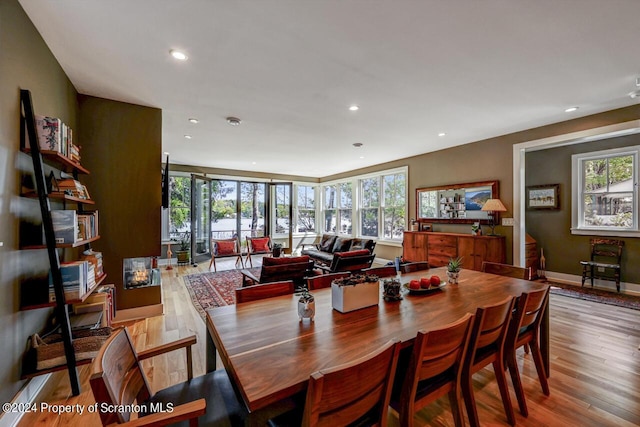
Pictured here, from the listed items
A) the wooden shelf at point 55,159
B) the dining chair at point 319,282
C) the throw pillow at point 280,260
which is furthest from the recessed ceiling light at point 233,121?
the dining chair at point 319,282

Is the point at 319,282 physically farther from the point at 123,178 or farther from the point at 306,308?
the point at 123,178

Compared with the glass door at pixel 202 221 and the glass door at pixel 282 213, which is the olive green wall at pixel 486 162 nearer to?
the glass door at pixel 282 213

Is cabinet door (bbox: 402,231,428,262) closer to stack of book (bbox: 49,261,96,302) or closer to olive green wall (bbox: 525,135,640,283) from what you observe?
olive green wall (bbox: 525,135,640,283)

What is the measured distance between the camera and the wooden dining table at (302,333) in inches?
39.5

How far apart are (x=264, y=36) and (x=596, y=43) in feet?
8.39

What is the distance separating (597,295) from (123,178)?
272 inches

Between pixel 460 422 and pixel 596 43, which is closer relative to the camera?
pixel 460 422

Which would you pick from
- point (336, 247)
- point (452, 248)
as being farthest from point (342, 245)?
point (452, 248)

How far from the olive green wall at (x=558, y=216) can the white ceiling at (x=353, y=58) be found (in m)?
1.83

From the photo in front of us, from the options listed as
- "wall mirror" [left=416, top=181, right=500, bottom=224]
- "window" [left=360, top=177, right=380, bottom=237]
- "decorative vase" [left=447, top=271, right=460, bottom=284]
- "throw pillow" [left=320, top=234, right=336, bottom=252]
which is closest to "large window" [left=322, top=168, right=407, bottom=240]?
"window" [left=360, top=177, right=380, bottom=237]

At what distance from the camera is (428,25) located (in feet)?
6.14

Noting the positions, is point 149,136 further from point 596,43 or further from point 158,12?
point 596,43

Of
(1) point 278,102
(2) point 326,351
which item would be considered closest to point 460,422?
(2) point 326,351

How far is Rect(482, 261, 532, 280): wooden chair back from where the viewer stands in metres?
2.64
